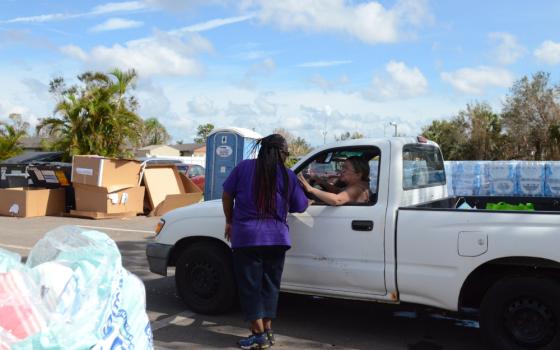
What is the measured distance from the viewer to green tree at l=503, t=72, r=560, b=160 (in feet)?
127

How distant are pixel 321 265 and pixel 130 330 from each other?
2314 mm

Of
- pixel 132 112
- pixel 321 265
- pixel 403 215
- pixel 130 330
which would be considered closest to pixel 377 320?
pixel 321 265

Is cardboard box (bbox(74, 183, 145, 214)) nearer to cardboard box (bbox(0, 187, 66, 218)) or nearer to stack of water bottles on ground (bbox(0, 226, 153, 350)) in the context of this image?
cardboard box (bbox(0, 187, 66, 218))

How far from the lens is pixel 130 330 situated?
2.96 meters

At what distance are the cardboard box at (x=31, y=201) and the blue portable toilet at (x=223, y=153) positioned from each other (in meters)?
4.80

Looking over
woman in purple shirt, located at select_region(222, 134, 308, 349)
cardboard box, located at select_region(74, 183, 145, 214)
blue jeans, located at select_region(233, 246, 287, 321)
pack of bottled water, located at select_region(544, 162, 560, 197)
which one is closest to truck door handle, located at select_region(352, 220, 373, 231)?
woman in purple shirt, located at select_region(222, 134, 308, 349)

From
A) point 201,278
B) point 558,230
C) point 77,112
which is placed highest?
point 77,112

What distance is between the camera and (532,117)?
39938 mm

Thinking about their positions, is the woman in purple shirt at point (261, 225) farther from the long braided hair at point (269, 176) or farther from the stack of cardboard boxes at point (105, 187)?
the stack of cardboard boxes at point (105, 187)

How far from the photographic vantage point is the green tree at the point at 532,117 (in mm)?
38781

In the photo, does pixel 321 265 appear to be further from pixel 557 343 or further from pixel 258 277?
pixel 557 343

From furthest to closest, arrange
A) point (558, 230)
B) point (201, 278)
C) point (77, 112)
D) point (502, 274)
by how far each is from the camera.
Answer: point (77, 112)
point (201, 278)
point (502, 274)
point (558, 230)

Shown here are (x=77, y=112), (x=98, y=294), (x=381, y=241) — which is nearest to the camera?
(x=98, y=294)

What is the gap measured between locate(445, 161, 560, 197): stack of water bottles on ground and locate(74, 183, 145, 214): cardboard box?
945 cm
